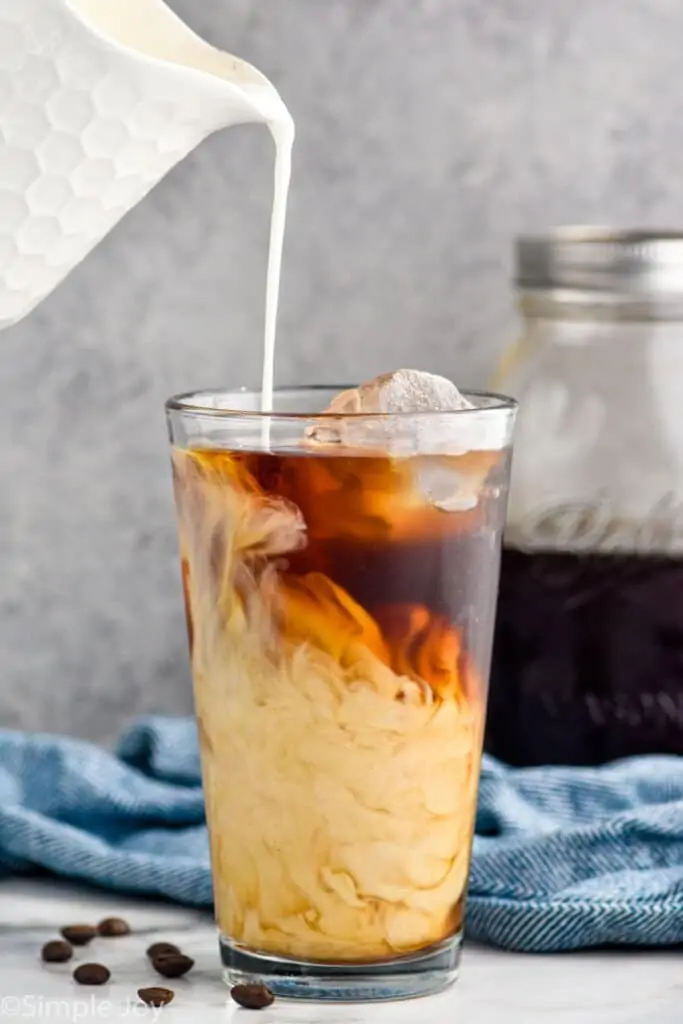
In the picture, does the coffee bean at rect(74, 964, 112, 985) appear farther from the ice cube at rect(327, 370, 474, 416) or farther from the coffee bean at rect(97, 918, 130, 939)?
the ice cube at rect(327, 370, 474, 416)

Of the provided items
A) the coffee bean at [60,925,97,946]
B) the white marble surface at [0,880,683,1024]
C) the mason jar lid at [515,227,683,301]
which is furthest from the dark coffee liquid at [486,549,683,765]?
the coffee bean at [60,925,97,946]

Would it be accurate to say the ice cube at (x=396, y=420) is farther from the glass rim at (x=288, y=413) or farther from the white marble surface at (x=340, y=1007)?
the white marble surface at (x=340, y=1007)

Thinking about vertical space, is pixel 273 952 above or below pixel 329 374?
below

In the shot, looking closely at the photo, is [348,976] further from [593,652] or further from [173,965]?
[593,652]

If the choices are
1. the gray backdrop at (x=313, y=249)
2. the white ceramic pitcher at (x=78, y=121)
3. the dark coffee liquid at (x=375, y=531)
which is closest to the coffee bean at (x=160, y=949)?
the dark coffee liquid at (x=375, y=531)

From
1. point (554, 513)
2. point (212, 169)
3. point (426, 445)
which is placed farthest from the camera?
point (212, 169)

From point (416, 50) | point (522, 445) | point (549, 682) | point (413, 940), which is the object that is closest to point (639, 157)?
point (416, 50)

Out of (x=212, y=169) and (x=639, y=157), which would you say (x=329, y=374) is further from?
(x=639, y=157)
